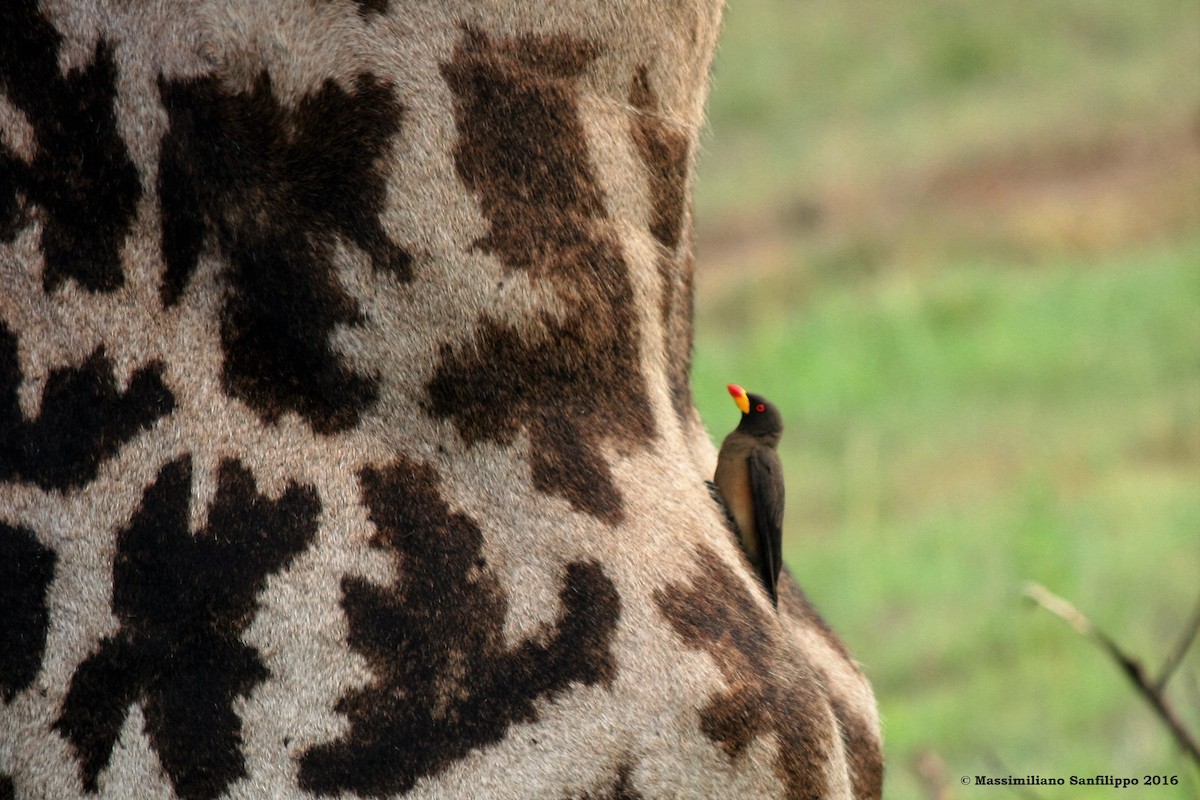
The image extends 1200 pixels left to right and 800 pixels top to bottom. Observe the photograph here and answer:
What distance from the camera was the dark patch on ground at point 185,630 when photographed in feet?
5.62

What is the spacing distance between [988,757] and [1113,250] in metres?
7.78

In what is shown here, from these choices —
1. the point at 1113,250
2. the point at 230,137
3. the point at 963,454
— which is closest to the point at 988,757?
the point at 230,137

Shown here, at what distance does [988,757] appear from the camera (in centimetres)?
452

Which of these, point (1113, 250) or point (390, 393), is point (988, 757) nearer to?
point (390, 393)

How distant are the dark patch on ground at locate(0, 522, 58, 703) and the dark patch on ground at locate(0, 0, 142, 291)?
0.93 ft

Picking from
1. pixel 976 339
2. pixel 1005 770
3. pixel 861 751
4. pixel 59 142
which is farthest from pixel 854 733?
pixel 976 339

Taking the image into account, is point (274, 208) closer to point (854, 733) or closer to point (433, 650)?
point (433, 650)

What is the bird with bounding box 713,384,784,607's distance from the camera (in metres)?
2.08

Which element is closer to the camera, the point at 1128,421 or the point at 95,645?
the point at 95,645

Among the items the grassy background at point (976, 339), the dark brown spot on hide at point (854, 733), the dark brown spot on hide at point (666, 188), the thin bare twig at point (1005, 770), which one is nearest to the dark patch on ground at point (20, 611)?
the dark brown spot on hide at point (666, 188)

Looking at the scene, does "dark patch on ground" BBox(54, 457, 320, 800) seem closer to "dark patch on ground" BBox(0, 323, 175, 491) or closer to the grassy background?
"dark patch on ground" BBox(0, 323, 175, 491)

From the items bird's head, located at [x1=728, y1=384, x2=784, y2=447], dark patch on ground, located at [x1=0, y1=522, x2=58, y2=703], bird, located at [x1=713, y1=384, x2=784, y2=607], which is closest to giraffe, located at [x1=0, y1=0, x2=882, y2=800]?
dark patch on ground, located at [x1=0, y1=522, x2=58, y2=703]

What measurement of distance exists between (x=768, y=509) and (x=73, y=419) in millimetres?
888

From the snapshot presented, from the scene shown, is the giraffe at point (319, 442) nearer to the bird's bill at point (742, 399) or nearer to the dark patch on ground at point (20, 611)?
the dark patch on ground at point (20, 611)
